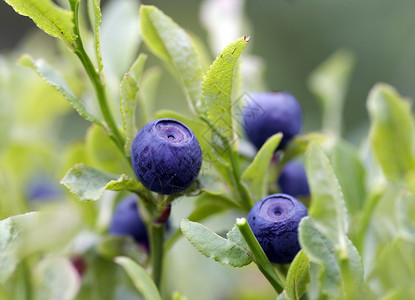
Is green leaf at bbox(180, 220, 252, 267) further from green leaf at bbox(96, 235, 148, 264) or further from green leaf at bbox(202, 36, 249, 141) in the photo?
green leaf at bbox(96, 235, 148, 264)

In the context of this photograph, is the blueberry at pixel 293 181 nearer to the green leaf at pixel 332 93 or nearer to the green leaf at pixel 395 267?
the green leaf at pixel 395 267

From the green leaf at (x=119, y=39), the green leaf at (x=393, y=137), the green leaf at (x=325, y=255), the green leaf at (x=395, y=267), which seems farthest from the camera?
the green leaf at (x=119, y=39)

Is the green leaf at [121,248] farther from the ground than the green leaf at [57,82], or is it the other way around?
the green leaf at [57,82]

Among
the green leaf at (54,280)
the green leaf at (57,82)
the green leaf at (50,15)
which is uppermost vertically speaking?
the green leaf at (50,15)

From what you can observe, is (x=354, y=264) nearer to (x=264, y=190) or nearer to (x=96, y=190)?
(x=264, y=190)

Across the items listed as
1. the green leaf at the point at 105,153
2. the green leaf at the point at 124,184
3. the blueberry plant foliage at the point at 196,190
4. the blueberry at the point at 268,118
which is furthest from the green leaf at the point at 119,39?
the green leaf at the point at 124,184

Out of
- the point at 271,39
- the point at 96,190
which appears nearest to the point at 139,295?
the point at 96,190

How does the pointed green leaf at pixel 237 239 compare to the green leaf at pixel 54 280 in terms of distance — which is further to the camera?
the green leaf at pixel 54 280
